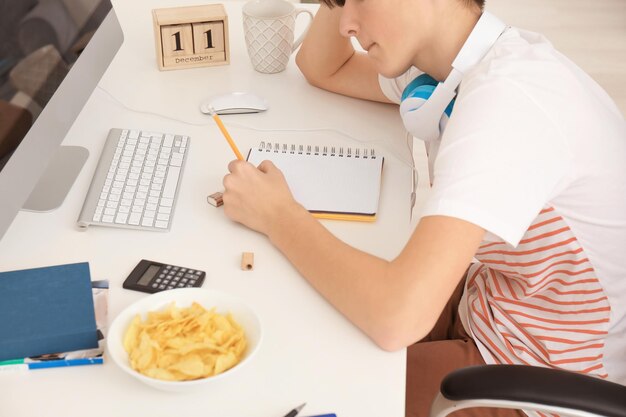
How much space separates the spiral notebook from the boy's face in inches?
6.1

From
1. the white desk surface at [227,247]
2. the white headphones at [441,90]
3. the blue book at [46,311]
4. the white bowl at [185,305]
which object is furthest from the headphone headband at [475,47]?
the blue book at [46,311]

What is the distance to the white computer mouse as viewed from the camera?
57.8 inches

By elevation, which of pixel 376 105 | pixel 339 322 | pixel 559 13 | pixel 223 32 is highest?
pixel 559 13

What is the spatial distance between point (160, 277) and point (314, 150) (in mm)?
399

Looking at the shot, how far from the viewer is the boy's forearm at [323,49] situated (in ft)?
5.03

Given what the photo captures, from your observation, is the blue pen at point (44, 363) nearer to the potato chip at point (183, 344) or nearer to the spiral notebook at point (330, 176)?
the potato chip at point (183, 344)

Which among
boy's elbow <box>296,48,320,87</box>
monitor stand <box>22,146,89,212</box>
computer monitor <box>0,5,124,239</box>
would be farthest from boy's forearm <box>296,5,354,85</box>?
monitor stand <box>22,146,89,212</box>

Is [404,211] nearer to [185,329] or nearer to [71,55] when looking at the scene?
[185,329]

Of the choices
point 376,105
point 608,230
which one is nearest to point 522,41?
point 608,230

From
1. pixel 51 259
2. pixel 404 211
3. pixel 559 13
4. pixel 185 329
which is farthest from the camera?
pixel 559 13

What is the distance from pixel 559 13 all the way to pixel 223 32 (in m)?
2.80

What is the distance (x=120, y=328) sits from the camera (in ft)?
3.01

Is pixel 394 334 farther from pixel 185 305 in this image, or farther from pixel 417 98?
pixel 417 98

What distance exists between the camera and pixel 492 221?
0.96 m
